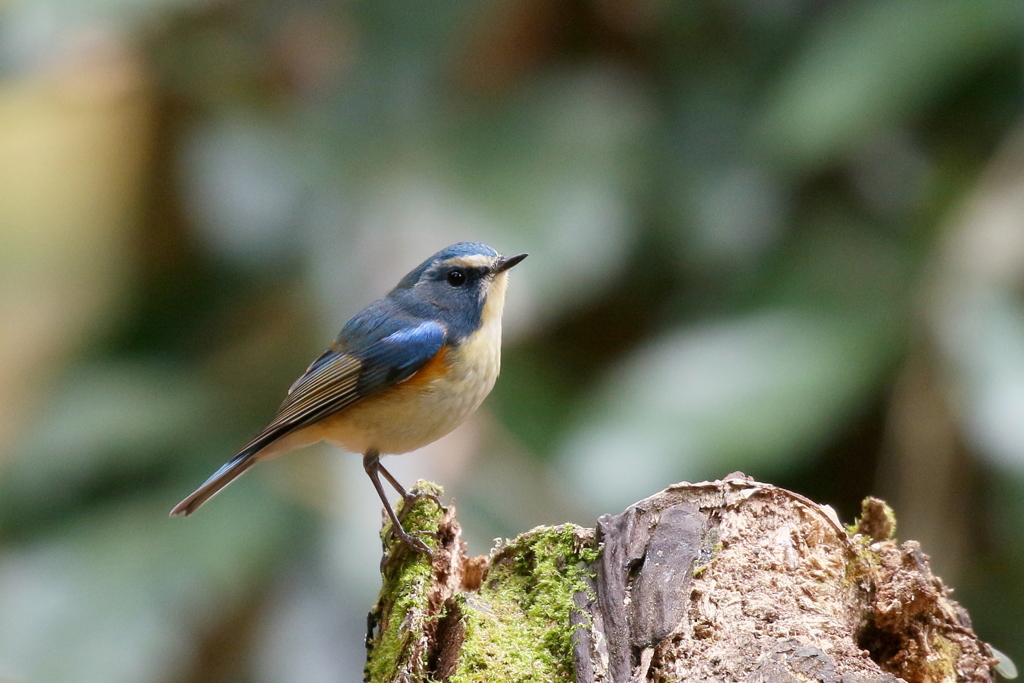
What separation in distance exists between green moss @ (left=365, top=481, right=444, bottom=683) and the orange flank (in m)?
0.49

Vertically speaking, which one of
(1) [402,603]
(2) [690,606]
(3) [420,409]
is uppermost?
(3) [420,409]

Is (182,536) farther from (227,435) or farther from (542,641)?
(542,641)

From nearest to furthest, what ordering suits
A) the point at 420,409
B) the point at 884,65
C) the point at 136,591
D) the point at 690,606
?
the point at 690,606 < the point at 420,409 < the point at 136,591 < the point at 884,65

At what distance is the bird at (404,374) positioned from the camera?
317 centimetres

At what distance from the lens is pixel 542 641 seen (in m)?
2.18

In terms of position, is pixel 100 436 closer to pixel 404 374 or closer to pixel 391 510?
pixel 404 374

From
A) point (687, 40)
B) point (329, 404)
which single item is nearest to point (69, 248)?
point (329, 404)

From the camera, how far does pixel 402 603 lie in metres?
2.37

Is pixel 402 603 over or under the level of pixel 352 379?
under

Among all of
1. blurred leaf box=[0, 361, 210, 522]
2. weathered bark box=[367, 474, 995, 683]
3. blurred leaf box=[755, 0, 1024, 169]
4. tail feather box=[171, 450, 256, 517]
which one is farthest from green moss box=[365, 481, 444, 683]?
blurred leaf box=[755, 0, 1024, 169]

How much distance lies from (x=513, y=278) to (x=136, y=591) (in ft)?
6.10

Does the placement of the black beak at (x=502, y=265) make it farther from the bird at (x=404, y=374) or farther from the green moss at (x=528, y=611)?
the green moss at (x=528, y=611)

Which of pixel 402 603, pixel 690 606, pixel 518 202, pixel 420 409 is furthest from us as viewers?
pixel 518 202

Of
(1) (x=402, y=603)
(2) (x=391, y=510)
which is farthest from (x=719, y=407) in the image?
(1) (x=402, y=603)
